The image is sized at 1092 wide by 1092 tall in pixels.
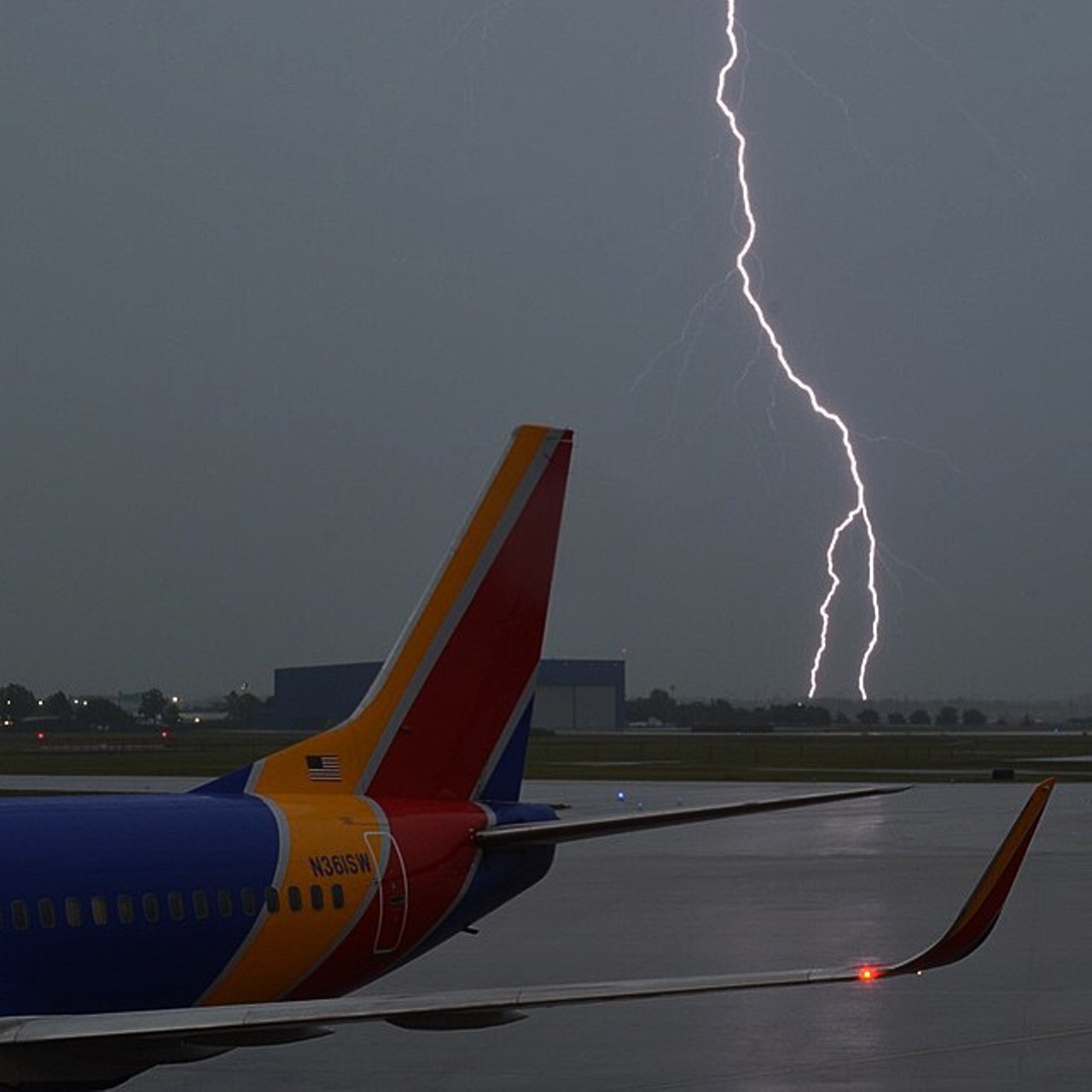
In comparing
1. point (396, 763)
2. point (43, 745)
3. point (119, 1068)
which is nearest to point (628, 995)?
point (119, 1068)

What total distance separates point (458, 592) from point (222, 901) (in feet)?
14.6

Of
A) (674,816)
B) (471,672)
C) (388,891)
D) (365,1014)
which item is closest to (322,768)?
(388,891)

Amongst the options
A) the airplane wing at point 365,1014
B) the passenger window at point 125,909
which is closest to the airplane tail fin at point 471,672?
the passenger window at point 125,909

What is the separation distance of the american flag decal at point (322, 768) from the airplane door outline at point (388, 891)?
965mm

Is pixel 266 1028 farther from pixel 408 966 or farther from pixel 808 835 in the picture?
pixel 808 835

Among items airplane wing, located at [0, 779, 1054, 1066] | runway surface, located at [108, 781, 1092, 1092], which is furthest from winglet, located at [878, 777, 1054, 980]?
runway surface, located at [108, 781, 1092, 1092]

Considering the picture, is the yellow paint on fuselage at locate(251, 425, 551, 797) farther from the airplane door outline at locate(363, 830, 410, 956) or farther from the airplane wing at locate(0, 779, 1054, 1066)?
the airplane wing at locate(0, 779, 1054, 1066)

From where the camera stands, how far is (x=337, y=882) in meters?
18.0

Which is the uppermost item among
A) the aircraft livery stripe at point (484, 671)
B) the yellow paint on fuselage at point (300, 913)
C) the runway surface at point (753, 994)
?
the aircraft livery stripe at point (484, 671)

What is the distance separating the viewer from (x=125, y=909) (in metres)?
16.2

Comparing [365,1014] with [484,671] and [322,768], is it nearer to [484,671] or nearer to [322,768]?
[322,768]

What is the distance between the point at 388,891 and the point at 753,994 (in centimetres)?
1023

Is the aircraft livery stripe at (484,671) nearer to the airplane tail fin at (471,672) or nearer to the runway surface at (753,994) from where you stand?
the airplane tail fin at (471,672)

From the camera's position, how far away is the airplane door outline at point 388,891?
723 inches
